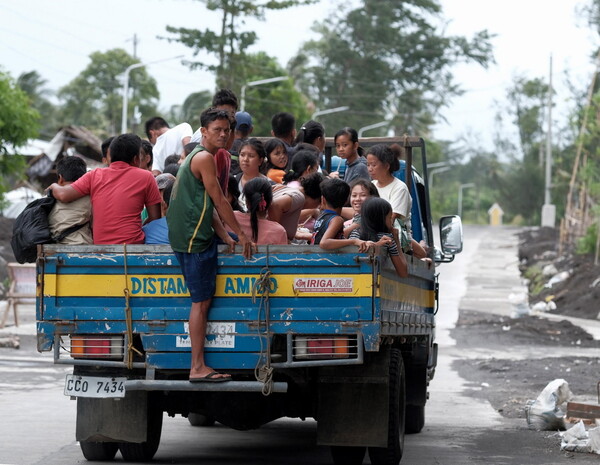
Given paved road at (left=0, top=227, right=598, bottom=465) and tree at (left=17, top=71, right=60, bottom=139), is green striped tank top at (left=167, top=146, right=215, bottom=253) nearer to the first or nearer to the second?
paved road at (left=0, top=227, right=598, bottom=465)

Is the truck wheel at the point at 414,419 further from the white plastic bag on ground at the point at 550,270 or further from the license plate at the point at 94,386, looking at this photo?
the white plastic bag on ground at the point at 550,270

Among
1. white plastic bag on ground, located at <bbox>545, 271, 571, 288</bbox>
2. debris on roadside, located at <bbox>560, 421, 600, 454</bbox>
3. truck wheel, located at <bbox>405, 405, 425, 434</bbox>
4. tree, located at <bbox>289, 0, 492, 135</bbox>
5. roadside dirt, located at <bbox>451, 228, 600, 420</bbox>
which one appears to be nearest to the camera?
debris on roadside, located at <bbox>560, 421, 600, 454</bbox>

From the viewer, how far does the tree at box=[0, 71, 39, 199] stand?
91.2 feet

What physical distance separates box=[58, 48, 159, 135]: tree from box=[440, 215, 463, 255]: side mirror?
64083 mm

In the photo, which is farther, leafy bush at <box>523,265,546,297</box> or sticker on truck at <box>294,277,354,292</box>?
leafy bush at <box>523,265,546,297</box>

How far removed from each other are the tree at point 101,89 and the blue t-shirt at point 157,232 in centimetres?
6744

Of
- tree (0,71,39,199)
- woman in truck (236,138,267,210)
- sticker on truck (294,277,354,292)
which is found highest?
tree (0,71,39,199)

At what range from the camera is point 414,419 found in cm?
1141

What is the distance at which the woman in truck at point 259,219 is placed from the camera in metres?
8.06

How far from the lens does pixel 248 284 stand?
7.70 metres

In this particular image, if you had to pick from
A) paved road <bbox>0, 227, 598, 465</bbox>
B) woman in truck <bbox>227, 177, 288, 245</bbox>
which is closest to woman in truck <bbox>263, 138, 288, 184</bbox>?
woman in truck <bbox>227, 177, 288, 245</bbox>

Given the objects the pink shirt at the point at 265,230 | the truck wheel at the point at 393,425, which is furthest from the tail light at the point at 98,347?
the truck wheel at the point at 393,425

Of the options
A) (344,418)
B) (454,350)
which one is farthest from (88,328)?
(454,350)

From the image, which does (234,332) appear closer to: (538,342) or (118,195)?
(118,195)
